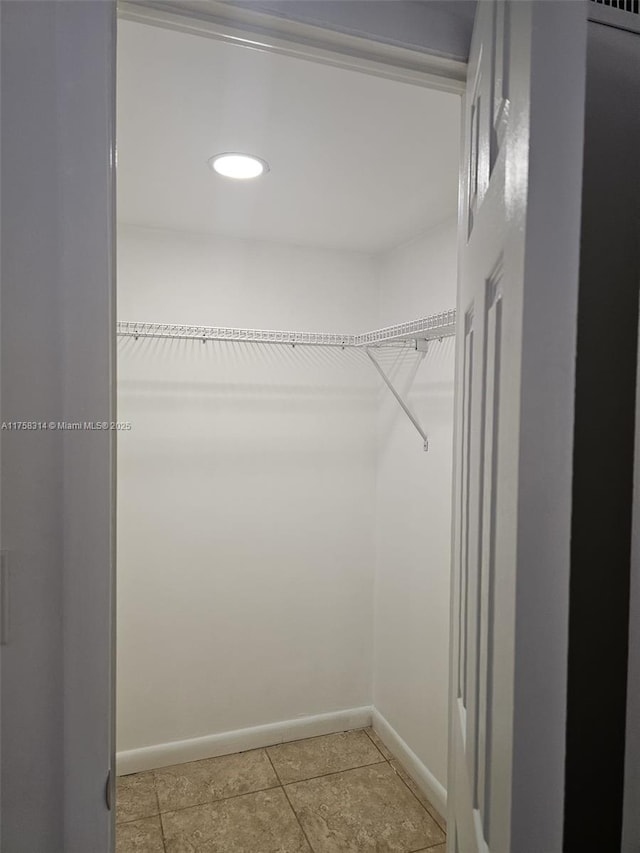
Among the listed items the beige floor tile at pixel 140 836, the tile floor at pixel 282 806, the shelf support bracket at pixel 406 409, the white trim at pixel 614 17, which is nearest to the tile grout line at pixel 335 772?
the tile floor at pixel 282 806

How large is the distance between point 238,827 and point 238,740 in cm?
52

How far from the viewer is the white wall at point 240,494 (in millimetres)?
2479

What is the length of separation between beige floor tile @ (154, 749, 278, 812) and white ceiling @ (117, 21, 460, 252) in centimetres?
246

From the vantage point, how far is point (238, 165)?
179 cm

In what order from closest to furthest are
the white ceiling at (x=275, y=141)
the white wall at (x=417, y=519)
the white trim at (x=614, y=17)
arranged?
the white trim at (x=614, y=17) → the white ceiling at (x=275, y=141) → the white wall at (x=417, y=519)

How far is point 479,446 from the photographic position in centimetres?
69

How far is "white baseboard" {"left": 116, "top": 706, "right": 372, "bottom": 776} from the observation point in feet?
8.07

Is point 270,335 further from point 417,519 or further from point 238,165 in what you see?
point 417,519

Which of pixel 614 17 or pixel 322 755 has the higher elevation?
pixel 614 17

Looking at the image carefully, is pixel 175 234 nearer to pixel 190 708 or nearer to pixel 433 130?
pixel 433 130

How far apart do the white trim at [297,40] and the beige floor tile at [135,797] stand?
2571mm

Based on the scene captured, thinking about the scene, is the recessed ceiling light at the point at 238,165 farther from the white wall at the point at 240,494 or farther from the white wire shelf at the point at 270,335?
the white wall at the point at 240,494

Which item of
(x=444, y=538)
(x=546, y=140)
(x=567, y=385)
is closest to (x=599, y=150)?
(x=546, y=140)

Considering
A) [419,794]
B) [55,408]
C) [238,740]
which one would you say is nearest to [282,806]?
[238,740]
